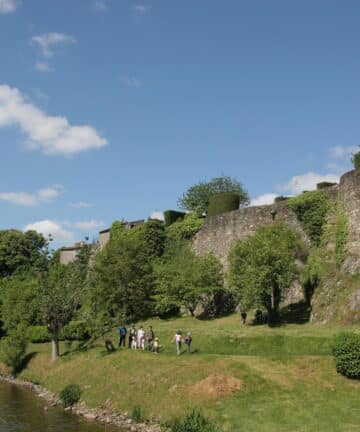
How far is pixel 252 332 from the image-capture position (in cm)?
3231

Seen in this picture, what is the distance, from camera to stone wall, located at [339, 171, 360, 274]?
33875 mm

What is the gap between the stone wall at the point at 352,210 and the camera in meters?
33.9

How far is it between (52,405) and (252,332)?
40.9ft

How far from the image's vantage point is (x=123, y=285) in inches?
1861

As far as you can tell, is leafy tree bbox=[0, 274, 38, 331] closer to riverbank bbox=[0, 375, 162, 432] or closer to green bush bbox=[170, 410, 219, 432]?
riverbank bbox=[0, 375, 162, 432]

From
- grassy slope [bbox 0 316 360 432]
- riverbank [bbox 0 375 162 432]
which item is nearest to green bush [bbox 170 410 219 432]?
grassy slope [bbox 0 316 360 432]

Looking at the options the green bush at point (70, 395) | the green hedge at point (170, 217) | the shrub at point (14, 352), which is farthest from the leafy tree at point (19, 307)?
the green bush at point (70, 395)

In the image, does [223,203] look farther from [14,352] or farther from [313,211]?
[14,352]

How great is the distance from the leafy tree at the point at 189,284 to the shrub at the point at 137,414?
747 inches

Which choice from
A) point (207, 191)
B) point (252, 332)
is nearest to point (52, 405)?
point (252, 332)

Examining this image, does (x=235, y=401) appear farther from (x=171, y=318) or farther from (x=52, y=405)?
(x=171, y=318)

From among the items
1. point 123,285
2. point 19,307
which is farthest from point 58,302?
point 19,307

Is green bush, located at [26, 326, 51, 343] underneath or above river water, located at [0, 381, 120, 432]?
above

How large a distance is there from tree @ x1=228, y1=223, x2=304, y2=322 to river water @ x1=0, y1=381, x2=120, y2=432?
555 inches
